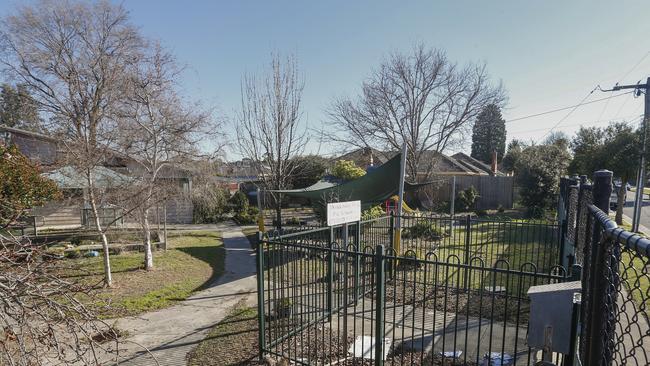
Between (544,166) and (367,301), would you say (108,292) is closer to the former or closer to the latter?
(367,301)

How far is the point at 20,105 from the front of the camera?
11883 mm

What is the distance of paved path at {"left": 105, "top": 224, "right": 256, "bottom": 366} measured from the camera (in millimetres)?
4789

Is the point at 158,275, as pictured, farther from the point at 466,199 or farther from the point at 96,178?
the point at 466,199

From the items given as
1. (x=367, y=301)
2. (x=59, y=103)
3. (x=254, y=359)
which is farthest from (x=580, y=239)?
(x=59, y=103)

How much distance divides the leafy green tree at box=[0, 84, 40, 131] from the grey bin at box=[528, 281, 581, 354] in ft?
41.6

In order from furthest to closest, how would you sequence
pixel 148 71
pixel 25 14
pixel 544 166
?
1. pixel 544 166
2. pixel 25 14
3. pixel 148 71

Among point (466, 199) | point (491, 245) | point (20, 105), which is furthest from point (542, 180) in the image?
point (20, 105)

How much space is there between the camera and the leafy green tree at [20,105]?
1059 centimetres

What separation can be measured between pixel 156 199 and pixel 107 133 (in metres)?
1.99

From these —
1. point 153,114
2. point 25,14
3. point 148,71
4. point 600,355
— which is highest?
point 25,14

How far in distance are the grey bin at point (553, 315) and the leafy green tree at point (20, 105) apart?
41.6 feet

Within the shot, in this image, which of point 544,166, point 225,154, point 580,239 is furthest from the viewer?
point 544,166

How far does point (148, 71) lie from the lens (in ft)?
29.5

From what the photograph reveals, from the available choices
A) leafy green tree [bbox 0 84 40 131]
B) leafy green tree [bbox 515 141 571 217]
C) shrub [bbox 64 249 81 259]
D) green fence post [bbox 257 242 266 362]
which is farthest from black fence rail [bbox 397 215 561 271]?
leafy green tree [bbox 0 84 40 131]
